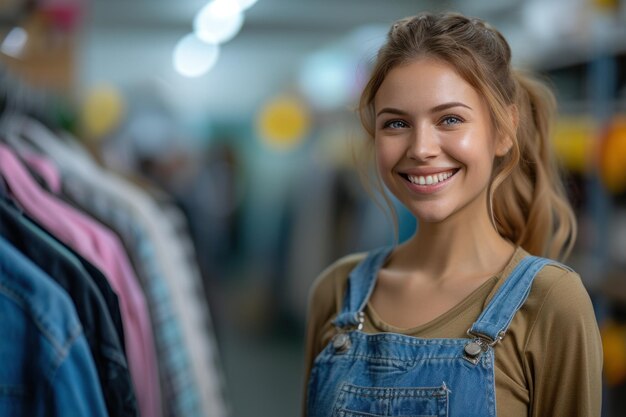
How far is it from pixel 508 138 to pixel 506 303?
0.88ft

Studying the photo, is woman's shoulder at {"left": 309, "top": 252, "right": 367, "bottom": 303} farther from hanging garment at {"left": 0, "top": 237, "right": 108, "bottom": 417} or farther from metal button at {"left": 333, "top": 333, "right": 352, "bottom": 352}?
hanging garment at {"left": 0, "top": 237, "right": 108, "bottom": 417}

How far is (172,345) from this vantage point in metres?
1.99

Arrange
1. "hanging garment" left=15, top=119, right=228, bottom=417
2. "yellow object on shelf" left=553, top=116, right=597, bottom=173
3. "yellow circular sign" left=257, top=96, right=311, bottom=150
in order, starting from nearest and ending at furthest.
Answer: "hanging garment" left=15, top=119, right=228, bottom=417 → "yellow object on shelf" left=553, top=116, right=597, bottom=173 → "yellow circular sign" left=257, top=96, right=311, bottom=150

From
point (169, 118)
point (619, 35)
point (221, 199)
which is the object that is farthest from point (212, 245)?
point (619, 35)

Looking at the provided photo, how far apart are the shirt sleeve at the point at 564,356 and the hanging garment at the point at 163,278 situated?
1056 mm

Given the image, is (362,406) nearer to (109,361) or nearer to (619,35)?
(109,361)

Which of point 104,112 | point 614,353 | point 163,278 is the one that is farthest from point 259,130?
point 163,278

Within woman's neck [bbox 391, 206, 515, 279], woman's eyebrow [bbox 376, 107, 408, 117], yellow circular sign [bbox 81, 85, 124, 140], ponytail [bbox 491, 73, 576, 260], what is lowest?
woman's neck [bbox 391, 206, 515, 279]

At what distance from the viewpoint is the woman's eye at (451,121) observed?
48.1 inches

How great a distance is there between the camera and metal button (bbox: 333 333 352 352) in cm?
132

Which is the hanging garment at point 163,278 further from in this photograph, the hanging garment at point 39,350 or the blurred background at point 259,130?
the hanging garment at point 39,350

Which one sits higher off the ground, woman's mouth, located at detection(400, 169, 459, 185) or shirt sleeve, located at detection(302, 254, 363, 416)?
woman's mouth, located at detection(400, 169, 459, 185)

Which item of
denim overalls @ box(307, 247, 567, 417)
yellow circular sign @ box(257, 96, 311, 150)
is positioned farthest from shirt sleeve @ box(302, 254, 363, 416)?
yellow circular sign @ box(257, 96, 311, 150)

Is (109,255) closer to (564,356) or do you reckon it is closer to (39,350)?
(39,350)
